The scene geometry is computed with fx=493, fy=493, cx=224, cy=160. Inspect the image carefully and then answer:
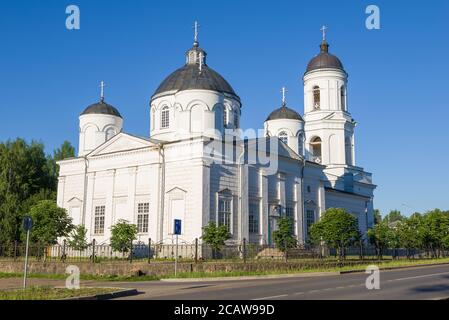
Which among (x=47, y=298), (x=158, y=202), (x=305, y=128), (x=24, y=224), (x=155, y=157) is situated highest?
(x=305, y=128)

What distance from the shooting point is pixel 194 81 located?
39.3 meters

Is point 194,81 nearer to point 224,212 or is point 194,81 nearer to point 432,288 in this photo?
point 224,212

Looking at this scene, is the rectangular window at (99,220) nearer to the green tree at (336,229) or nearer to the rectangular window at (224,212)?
the rectangular window at (224,212)

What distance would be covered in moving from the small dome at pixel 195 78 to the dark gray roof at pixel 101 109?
5.11 m

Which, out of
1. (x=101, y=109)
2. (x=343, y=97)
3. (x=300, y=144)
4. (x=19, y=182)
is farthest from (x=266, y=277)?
(x=19, y=182)

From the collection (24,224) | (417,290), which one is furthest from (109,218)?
(417,290)

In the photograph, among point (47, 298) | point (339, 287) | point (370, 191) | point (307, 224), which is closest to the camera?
point (47, 298)

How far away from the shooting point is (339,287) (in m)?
15.6

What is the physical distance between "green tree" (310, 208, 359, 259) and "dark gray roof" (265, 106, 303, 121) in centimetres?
1448

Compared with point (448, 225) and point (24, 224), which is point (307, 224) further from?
point (24, 224)

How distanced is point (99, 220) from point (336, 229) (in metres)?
18.2

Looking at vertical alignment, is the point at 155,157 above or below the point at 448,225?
above

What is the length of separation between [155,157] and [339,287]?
22823mm

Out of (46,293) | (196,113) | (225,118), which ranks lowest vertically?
(46,293)
